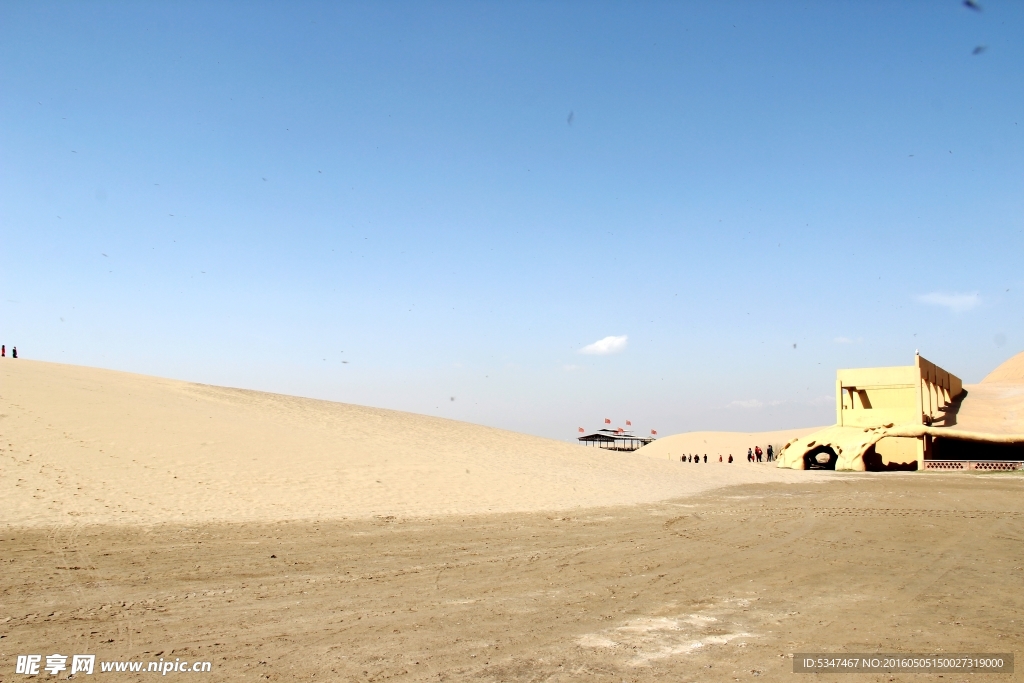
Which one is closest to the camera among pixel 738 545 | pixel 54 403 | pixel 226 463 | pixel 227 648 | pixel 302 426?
pixel 227 648

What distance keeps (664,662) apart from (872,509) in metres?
13.5

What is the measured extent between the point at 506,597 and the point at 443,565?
81.1 inches

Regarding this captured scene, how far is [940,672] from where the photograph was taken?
531cm

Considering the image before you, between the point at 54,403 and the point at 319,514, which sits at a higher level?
the point at 54,403

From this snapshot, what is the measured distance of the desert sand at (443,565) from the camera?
5832 mm

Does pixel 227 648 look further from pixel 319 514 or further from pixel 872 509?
pixel 872 509

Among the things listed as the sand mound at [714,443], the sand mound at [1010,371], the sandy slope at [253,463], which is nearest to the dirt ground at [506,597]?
the sandy slope at [253,463]

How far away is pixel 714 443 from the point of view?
7600cm

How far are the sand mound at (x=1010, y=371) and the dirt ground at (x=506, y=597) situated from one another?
3245 inches

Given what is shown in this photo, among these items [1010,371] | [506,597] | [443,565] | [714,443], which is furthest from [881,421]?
[1010,371]

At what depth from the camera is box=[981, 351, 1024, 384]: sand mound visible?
77963 mm

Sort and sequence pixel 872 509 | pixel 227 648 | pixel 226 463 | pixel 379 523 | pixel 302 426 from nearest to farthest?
1. pixel 227 648
2. pixel 379 523
3. pixel 872 509
4. pixel 226 463
5. pixel 302 426

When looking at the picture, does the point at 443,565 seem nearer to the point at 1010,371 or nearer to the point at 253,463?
the point at 253,463

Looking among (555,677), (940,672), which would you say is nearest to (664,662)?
(555,677)
